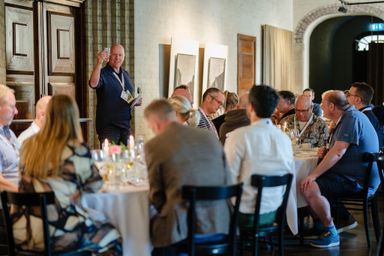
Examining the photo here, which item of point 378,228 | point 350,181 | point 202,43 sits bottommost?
point 378,228

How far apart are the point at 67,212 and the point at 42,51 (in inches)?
207

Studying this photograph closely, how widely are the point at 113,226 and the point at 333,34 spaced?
17932 mm

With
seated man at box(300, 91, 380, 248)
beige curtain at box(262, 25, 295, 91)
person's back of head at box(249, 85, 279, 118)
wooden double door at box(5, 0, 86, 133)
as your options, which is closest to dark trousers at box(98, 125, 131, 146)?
wooden double door at box(5, 0, 86, 133)

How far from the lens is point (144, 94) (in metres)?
11.3

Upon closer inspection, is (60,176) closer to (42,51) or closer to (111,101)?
(111,101)

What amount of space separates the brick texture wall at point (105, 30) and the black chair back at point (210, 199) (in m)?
5.57

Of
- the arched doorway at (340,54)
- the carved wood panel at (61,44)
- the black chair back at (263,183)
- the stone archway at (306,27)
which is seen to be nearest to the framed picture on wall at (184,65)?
the carved wood panel at (61,44)

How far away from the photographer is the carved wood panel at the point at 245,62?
48.5 feet

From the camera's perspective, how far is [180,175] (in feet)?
15.0

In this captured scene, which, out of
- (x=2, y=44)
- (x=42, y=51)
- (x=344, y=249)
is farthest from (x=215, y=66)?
(x=344, y=249)

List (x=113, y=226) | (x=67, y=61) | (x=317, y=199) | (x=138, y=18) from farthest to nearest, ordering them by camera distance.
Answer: (x=138, y=18) < (x=67, y=61) < (x=317, y=199) < (x=113, y=226)

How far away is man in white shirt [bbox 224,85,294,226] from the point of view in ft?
17.2

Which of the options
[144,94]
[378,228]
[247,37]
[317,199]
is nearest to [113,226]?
[317,199]

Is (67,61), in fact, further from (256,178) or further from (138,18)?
(256,178)
